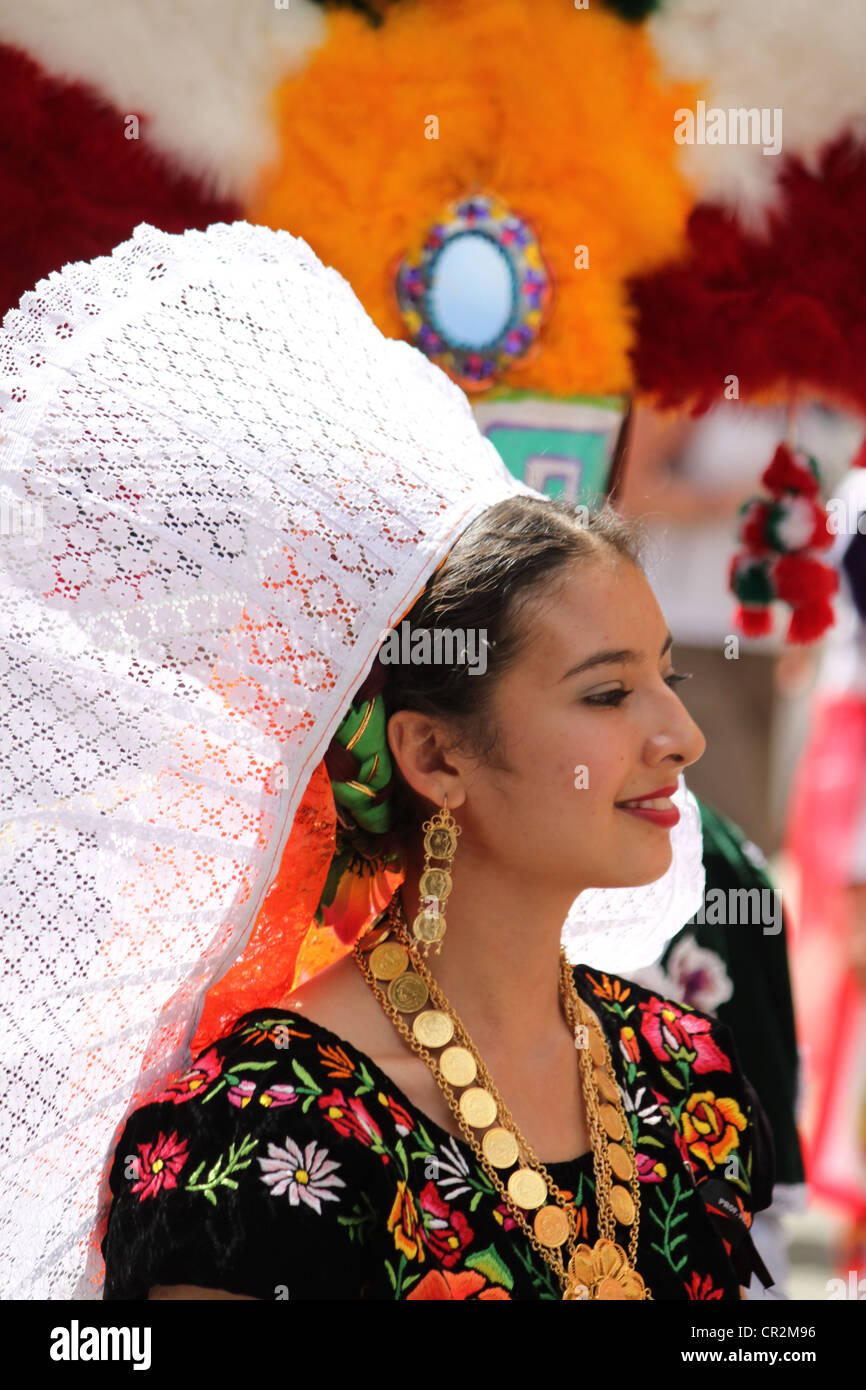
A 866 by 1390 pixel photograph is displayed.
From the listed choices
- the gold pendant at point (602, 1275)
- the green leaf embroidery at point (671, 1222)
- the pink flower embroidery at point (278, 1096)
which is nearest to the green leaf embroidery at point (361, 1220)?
the pink flower embroidery at point (278, 1096)

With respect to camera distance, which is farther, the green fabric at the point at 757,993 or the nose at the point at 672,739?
the green fabric at the point at 757,993

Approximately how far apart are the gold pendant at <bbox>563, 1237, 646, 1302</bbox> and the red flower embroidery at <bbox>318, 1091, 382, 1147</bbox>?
0.24 m

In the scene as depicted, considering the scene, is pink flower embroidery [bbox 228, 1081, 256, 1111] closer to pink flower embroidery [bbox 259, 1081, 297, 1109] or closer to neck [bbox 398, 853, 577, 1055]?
pink flower embroidery [bbox 259, 1081, 297, 1109]

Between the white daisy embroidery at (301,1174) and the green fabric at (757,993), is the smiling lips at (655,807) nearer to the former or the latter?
the white daisy embroidery at (301,1174)

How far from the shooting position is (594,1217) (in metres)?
1.44

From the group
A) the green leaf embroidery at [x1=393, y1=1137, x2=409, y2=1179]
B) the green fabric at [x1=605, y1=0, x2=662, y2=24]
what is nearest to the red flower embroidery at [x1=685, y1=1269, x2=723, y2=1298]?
the green leaf embroidery at [x1=393, y1=1137, x2=409, y2=1179]

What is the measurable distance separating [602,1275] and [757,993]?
87 centimetres

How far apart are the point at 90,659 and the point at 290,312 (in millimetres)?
435

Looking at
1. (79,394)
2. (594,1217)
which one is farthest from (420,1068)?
(79,394)

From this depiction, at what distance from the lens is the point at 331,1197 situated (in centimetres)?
126

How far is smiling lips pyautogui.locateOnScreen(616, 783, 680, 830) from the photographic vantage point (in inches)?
56.9

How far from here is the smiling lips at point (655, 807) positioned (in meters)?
1.45

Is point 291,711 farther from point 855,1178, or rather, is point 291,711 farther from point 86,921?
point 855,1178

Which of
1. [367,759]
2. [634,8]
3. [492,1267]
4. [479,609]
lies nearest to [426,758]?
[367,759]
